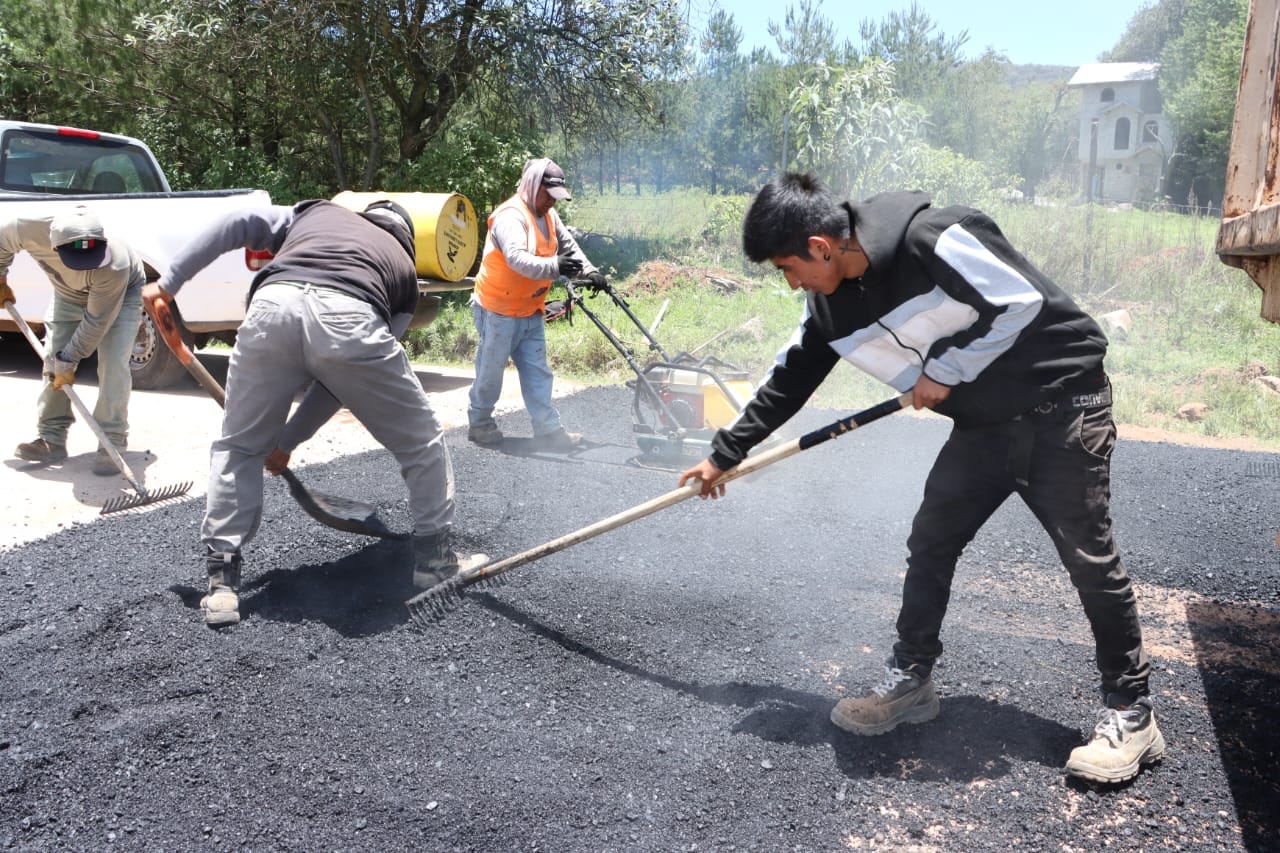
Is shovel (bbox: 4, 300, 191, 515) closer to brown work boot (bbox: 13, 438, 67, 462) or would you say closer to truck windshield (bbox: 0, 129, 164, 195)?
brown work boot (bbox: 13, 438, 67, 462)

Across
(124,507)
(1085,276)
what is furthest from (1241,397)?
(124,507)

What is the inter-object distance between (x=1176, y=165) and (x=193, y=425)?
39898mm

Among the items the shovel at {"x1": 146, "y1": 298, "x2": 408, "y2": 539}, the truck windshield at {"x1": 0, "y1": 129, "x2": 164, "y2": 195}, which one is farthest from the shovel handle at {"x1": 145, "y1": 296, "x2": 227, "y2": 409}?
the truck windshield at {"x1": 0, "y1": 129, "x2": 164, "y2": 195}

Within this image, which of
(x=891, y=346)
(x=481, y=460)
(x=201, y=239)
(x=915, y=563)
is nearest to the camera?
(x=891, y=346)

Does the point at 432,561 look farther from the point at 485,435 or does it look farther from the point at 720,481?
the point at 485,435

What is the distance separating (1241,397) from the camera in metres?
7.59

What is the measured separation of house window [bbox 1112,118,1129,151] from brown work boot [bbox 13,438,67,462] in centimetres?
5961

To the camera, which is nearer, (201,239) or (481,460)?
(201,239)

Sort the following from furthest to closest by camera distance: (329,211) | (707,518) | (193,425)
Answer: (193,425), (707,518), (329,211)

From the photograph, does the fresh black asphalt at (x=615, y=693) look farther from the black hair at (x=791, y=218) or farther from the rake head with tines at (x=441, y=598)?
the black hair at (x=791, y=218)

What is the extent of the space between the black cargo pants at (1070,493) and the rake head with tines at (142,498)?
13.3ft

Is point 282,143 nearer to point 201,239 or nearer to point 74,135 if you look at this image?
point 74,135

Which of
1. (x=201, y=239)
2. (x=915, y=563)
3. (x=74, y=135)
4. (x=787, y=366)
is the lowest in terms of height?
(x=915, y=563)

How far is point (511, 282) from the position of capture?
5.68 metres
